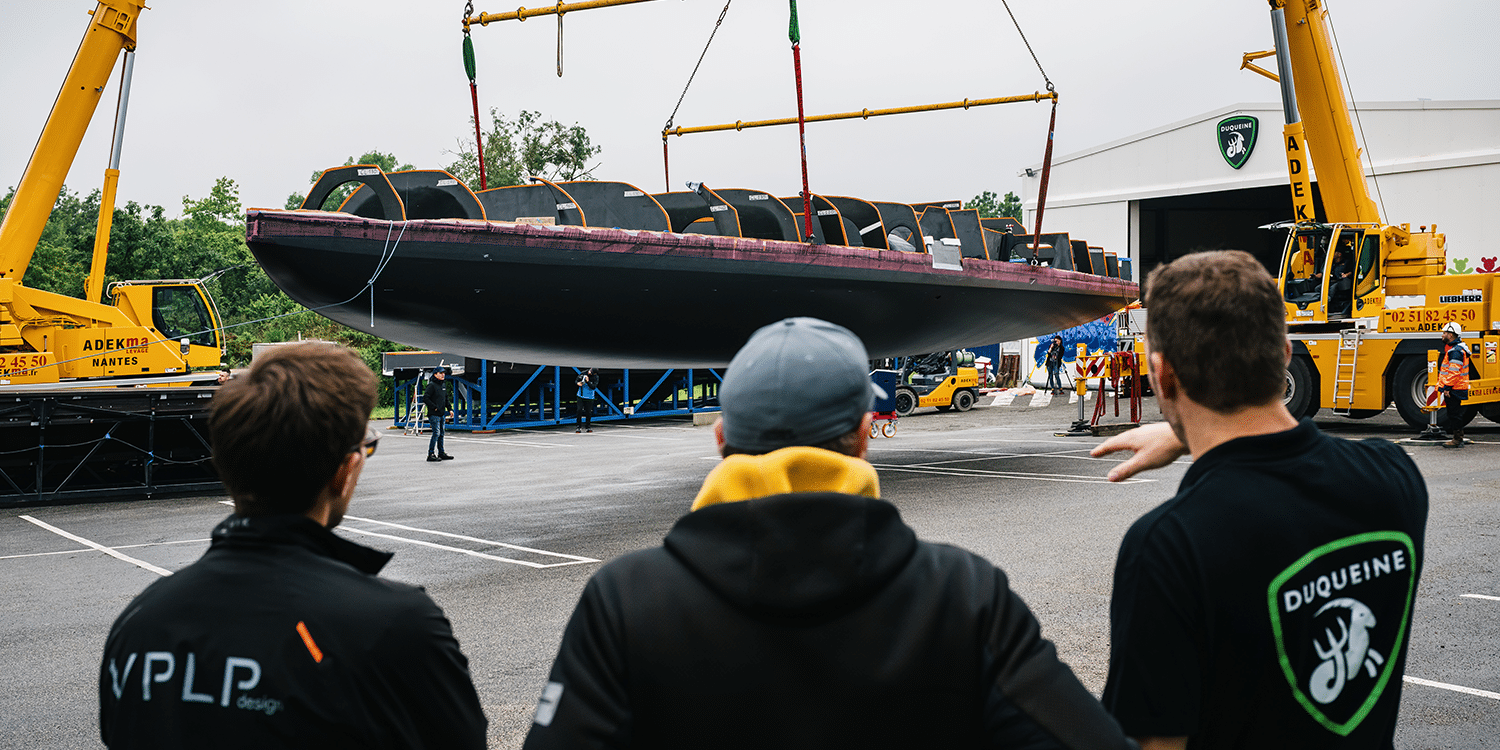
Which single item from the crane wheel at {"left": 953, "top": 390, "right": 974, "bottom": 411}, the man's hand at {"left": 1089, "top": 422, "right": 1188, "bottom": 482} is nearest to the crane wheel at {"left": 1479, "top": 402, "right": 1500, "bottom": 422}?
the crane wheel at {"left": 953, "top": 390, "right": 974, "bottom": 411}

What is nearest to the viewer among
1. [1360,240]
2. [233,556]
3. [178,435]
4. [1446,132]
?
[233,556]

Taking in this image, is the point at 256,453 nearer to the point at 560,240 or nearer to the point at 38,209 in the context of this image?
the point at 560,240

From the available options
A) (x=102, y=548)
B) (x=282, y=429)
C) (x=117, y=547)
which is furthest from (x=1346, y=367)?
(x=282, y=429)

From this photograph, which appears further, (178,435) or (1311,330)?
(1311,330)

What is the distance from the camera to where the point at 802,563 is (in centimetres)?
119

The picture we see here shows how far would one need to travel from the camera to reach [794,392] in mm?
1358

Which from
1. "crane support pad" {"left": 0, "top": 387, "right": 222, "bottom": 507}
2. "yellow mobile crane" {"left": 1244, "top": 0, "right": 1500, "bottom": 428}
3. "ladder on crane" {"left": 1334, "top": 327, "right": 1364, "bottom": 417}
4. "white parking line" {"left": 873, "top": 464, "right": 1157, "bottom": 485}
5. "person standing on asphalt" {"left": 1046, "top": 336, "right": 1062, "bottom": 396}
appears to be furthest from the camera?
"person standing on asphalt" {"left": 1046, "top": 336, "right": 1062, "bottom": 396}

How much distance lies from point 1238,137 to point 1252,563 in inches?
1405

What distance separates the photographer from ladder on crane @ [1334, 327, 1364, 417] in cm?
1628

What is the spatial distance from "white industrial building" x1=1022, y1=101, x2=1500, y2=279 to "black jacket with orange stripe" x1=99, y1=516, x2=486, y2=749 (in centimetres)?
2816

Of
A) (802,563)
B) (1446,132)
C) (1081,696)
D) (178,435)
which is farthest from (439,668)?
(1446,132)

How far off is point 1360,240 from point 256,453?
18911 mm

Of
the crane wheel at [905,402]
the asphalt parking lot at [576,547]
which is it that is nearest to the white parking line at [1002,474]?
the asphalt parking lot at [576,547]

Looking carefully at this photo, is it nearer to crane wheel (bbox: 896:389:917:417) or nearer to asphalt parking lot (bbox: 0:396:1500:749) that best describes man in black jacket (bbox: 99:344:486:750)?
asphalt parking lot (bbox: 0:396:1500:749)
